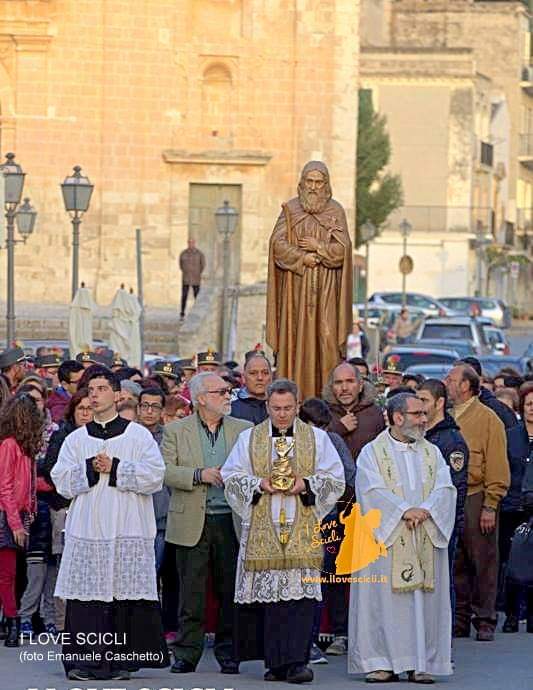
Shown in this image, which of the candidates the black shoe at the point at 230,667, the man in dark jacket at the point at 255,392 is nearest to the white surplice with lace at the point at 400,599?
the black shoe at the point at 230,667

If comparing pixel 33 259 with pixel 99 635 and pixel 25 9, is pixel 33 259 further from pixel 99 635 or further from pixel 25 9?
pixel 99 635

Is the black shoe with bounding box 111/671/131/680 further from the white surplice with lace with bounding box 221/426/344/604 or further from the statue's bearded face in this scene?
the statue's bearded face

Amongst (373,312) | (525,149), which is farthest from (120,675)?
(525,149)

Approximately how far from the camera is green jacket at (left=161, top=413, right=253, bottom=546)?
11.5m

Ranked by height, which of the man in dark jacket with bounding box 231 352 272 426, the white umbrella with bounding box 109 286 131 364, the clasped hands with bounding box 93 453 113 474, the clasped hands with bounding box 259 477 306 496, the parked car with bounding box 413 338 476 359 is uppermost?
the man in dark jacket with bounding box 231 352 272 426

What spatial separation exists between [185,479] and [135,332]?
16.7m

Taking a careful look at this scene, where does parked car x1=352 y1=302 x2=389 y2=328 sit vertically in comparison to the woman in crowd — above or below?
below

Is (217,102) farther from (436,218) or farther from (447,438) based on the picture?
(436,218)

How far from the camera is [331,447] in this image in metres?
11.3

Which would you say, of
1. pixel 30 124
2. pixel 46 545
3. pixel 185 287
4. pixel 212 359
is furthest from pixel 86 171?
pixel 46 545

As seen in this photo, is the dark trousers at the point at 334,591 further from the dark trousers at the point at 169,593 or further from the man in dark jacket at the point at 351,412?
the dark trousers at the point at 169,593

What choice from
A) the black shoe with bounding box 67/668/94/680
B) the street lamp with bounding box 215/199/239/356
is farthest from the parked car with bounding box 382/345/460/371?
the black shoe with bounding box 67/668/94/680

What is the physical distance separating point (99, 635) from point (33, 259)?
28561mm

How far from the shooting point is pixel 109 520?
11039 millimetres
